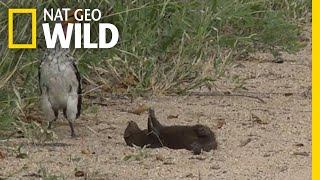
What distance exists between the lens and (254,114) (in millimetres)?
6402

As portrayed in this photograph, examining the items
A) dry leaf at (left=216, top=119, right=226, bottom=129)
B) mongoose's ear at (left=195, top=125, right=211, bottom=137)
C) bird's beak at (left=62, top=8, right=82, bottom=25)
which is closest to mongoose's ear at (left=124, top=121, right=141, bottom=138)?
mongoose's ear at (left=195, top=125, right=211, bottom=137)

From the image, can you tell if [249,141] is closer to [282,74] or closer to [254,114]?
[254,114]

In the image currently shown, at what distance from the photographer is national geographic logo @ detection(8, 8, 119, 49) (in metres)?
5.78

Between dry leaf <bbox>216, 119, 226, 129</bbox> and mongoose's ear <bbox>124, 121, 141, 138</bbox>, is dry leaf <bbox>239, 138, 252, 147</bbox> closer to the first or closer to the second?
dry leaf <bbox>216, 119, 226, 129</bbox>

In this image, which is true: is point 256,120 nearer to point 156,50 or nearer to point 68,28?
point 156,50

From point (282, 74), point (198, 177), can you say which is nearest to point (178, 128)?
point (198, 177)

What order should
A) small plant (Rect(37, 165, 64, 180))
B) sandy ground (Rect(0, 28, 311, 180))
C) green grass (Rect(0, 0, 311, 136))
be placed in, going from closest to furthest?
small plant (Rect(37, 165, 64, 180))
sandy ground (Rect(0, 28, 311, 180))
green grass (Rect(0, 0, 311, 136))

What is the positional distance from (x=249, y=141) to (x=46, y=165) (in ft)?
3.90

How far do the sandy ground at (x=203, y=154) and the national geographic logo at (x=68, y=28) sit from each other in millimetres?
422

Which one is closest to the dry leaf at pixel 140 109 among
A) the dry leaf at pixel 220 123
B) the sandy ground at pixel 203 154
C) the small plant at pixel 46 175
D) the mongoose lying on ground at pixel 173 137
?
the sandy ground at pixel 203 154

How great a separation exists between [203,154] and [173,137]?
0.20 m

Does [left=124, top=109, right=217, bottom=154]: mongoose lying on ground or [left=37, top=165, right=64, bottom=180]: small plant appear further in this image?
[left=124, top=109, right=217, bottom=154]: mongoose lying on ground

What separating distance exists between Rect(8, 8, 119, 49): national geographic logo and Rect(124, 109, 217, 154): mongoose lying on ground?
24.4 inches

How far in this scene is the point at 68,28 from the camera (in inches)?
243
